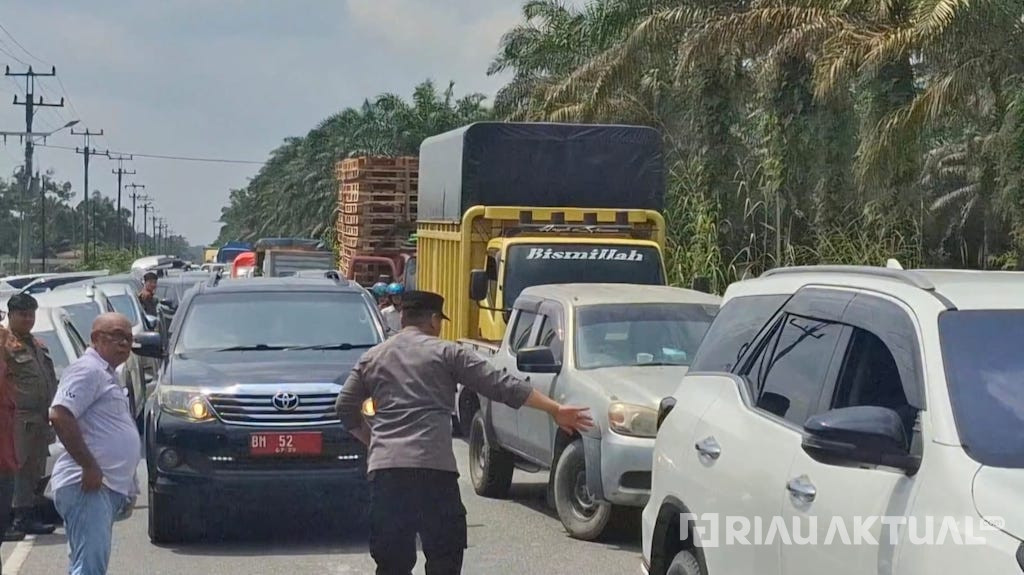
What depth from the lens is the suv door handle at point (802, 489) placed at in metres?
4.51

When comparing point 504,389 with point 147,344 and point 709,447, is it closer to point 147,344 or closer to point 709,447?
point 709,447

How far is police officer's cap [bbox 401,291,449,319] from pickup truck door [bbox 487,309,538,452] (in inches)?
182

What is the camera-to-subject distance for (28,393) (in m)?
9.94

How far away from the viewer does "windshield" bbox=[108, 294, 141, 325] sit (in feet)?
66.8

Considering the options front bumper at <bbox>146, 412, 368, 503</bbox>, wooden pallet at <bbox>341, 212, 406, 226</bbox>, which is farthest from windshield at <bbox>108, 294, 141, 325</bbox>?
front bumper at <bbox>146, 412, 368, 503</bbox>

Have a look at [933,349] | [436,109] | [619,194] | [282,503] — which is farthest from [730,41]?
[436,109]

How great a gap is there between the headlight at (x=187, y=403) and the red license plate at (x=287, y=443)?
1.24 ft

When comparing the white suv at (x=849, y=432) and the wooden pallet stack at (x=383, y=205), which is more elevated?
the wooden pallet stack at (x=383, y=205)

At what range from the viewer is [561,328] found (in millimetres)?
11102

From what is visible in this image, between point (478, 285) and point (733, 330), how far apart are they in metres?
9.31

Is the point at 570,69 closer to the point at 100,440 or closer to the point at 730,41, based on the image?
the point at 730,41

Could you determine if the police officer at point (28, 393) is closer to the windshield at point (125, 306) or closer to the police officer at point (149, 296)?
the windshield at point (125, 306)

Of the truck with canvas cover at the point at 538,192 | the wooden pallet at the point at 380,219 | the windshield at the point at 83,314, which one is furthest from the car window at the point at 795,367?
the wooden pallet at the point at 380,219

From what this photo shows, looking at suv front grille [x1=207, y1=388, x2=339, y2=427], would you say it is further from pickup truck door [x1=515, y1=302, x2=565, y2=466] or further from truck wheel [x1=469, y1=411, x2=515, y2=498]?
truck wheel [x1=469, y1=411, x2=515, y2=498]
